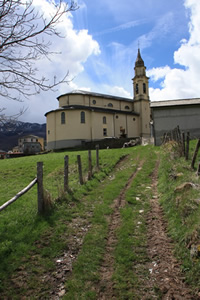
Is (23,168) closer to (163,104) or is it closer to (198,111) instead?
(163,104)

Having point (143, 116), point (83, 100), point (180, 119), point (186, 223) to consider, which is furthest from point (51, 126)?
point (186, 223)

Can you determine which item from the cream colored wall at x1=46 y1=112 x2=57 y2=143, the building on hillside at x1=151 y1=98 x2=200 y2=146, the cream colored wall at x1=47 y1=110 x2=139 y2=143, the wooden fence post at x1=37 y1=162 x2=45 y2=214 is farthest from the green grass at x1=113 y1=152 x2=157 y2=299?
the cream colored wall at x1=46 y1=112 x2=57 y2=143

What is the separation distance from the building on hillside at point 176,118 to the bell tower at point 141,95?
2649cm

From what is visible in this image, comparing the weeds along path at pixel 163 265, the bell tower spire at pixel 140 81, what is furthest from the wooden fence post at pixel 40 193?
the bell tower spire at pixel 140 81

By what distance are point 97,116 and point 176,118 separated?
69.6 feet

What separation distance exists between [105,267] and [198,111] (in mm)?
23217

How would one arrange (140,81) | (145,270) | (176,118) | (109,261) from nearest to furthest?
(145,270) < (109,261) < (176,118) < (140,81)

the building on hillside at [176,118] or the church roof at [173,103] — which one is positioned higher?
the church roof at [173,103]

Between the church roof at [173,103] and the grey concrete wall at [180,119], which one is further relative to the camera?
the grey concrete wall at [180,119]

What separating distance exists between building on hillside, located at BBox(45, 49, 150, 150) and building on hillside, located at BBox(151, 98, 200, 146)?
13727mm

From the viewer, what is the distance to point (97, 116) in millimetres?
42344

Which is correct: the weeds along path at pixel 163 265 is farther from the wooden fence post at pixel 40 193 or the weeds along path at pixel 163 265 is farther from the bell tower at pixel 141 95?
the bell tower at pixel 141 95

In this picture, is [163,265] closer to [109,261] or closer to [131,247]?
[131,247]

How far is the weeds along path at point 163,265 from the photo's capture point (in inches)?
129
